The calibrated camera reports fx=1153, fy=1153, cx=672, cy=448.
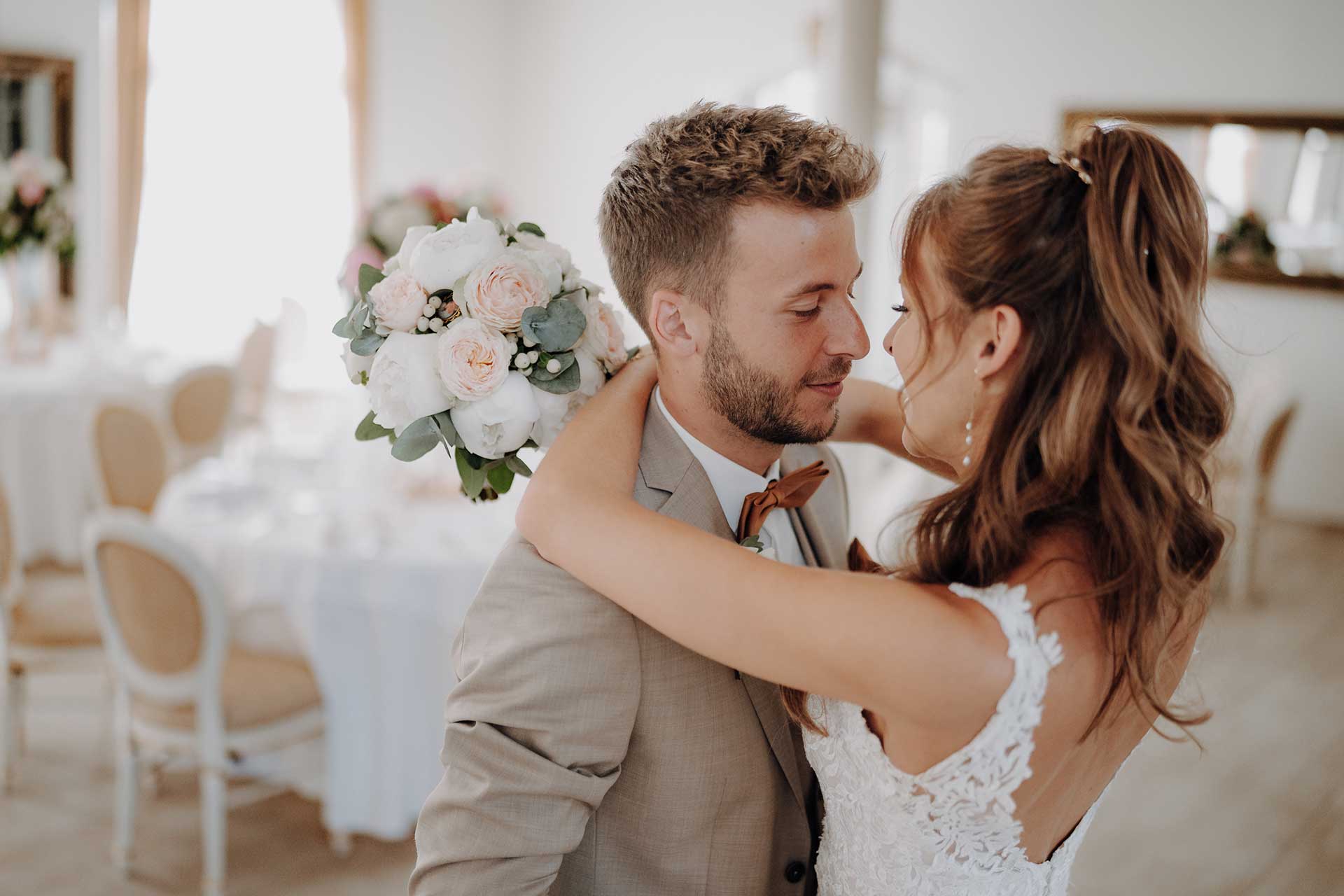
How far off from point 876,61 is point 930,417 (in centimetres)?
300

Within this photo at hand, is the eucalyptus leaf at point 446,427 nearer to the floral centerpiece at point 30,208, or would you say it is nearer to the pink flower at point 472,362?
the pink flower at point 472,362

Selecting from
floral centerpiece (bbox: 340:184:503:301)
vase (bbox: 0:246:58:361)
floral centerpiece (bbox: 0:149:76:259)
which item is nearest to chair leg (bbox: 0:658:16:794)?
floral centerpiece (bbox: 340:184:503:301)

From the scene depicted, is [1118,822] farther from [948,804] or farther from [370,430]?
[370,430]

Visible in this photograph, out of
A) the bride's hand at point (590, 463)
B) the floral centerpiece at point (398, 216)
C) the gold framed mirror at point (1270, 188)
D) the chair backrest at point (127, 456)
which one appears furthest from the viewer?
the gold framed mirror at point (1270, 188)

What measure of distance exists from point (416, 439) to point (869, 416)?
829mm

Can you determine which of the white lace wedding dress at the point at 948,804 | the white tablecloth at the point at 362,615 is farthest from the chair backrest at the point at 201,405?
the white lace wedding dress at the point at 948,804

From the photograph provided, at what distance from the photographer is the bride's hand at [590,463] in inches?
52.8

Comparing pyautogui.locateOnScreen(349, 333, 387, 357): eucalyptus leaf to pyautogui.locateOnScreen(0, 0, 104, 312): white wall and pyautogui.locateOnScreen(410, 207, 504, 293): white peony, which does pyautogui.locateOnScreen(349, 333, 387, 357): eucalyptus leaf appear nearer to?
pyautogui.locateOnScreen(410, 207, 504, 293): white peony

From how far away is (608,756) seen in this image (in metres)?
1.35

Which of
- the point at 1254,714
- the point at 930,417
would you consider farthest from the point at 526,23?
the point at 930,417

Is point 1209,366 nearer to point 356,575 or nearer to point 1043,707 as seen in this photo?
point 1043,707

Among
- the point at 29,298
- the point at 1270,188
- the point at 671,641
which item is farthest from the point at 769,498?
the point at 1270,188

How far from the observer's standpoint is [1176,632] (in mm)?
1296

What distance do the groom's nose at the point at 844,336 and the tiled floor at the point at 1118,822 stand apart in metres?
2.14
